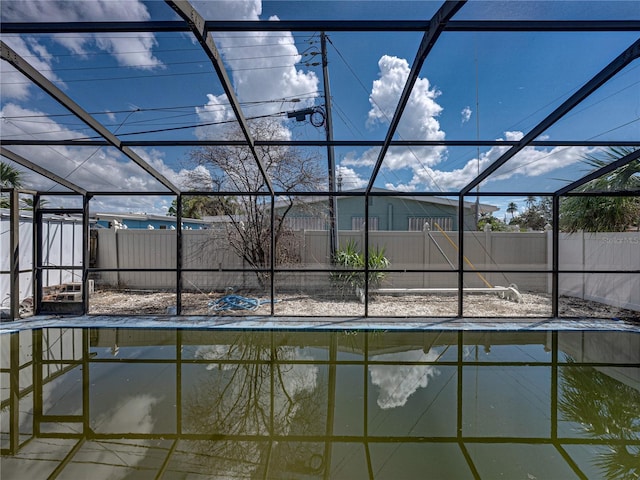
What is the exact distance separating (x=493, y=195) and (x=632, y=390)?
3176 millimetres

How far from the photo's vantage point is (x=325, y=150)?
5.83 m

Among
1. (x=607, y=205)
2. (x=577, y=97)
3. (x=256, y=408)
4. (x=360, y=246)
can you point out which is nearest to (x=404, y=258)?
(x=360, y=246)

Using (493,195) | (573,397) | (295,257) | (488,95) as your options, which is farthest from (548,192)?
(295,257)

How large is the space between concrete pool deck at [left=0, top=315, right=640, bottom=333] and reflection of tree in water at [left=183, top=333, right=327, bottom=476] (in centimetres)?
116

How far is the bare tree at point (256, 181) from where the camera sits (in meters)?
6.20

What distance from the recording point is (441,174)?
17.3ft

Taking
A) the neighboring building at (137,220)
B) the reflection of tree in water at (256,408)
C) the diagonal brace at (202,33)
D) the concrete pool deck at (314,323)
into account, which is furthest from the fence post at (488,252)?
the neighboring building at (137,220)

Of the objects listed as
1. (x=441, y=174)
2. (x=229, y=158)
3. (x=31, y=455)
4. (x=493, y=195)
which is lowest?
(x=31, y=455)

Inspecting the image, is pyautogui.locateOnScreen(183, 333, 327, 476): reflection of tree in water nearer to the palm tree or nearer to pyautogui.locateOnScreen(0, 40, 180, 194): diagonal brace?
pyautogui.locateOnScreen(0, 40, 180, 194): diagonal brace

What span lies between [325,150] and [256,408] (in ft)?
14.8

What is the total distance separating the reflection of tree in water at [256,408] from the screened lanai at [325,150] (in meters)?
1.98

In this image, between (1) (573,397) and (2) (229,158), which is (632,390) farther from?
(2) (229,158)

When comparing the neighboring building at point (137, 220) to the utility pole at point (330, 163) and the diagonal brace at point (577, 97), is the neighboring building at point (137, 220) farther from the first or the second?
the diagonal brace at point (577, 97)

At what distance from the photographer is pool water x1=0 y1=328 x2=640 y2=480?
1.93m
